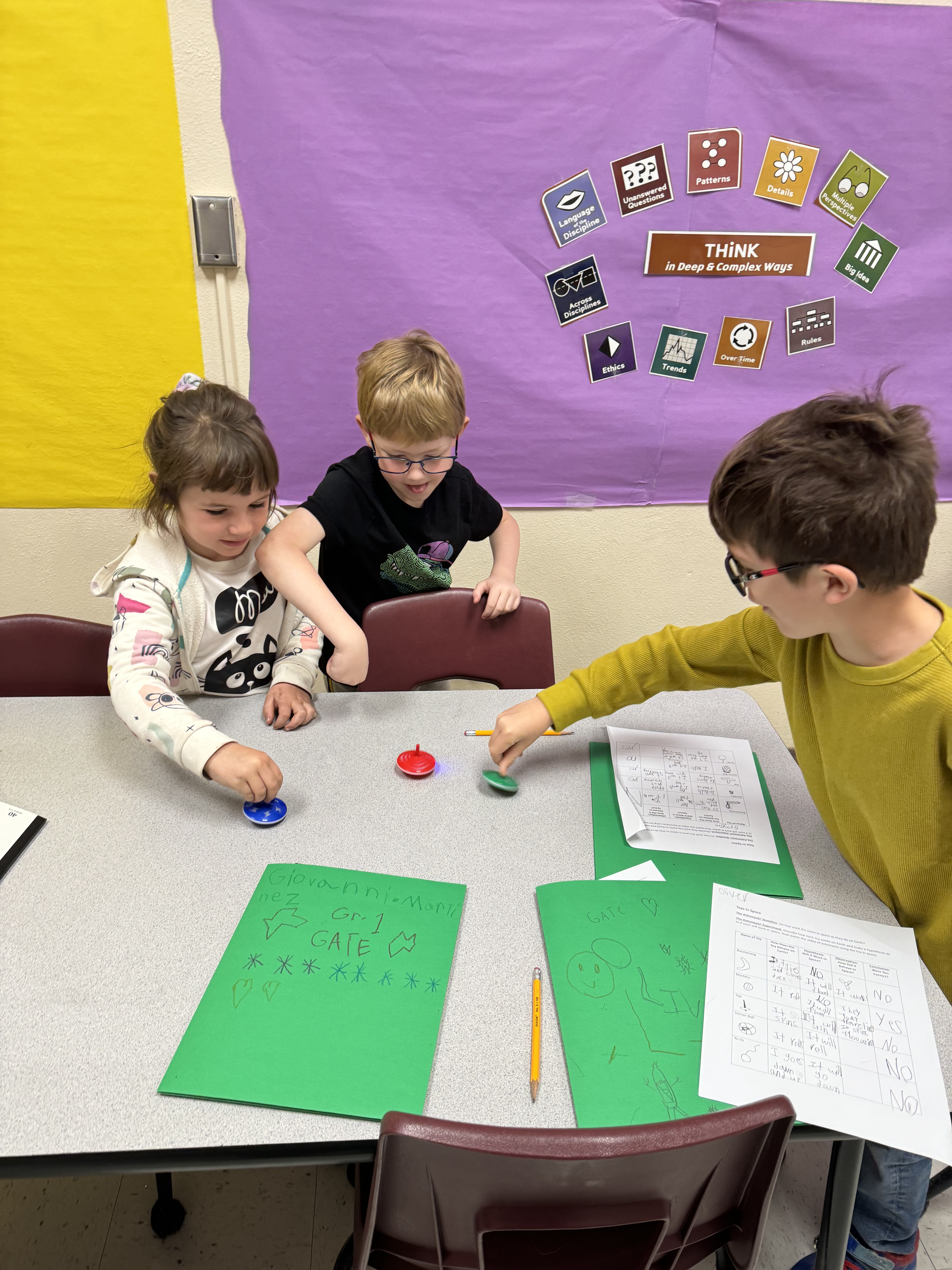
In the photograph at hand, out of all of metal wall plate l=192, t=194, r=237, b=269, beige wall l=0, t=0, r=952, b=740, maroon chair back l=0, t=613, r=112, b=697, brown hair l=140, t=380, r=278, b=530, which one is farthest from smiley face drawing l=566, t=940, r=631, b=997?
metal wall plate l=192, t=194, r=237, b=269

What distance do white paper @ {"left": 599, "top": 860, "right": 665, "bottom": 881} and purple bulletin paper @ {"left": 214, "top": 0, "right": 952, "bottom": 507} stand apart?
4.56ft

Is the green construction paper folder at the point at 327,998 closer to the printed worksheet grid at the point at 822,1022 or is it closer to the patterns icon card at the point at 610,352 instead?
the printed worksheet grid at the point at 822,1022

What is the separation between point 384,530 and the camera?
148cm

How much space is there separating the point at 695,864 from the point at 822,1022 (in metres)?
0.23

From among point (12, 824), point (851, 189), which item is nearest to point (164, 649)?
point (12, 824)

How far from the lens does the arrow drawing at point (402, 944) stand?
812mm

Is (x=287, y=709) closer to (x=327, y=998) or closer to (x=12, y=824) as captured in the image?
(x=12, y=824)

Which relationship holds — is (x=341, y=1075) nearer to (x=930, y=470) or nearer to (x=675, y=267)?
(x=930, y=470)

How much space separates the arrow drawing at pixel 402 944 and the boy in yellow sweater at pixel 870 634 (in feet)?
1.75

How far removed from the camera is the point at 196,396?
1.19 meters

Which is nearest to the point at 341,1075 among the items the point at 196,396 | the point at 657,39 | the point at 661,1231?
the point at 661,1231

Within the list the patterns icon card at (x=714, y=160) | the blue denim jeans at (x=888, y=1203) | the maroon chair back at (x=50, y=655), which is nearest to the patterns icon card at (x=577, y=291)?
the patterns icon card at (x=714, y=160)

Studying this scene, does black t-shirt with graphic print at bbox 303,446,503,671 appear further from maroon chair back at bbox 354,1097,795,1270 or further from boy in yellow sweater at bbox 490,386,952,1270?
maroon chair back at bbox 354,1097,795,1270

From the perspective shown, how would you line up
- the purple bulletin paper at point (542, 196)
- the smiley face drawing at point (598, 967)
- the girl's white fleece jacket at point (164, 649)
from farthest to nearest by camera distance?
1. the purple bulletin paper at point (542, 196)
2. the girl's white fleece jacket at point (164, 649)
3. the smiley face drawing at point (598, 967)
